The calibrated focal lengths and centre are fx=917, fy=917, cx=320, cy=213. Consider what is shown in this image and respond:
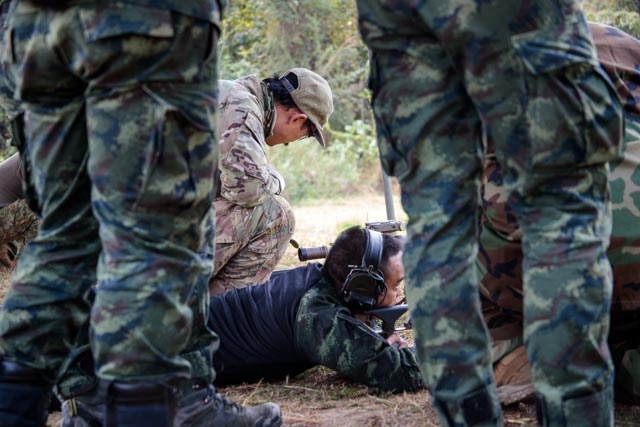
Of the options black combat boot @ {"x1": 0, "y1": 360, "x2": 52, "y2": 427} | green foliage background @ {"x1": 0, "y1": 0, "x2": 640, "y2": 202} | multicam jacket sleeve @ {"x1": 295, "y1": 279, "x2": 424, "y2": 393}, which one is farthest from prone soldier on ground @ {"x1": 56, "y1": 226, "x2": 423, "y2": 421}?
green foliage background @ {"x1": 0, "y1": 0, "x2": 640, "y2": 202}

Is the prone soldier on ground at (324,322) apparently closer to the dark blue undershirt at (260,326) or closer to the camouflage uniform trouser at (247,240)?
the dark blue undershirt at (260,326)

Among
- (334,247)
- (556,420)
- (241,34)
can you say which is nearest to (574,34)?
(556,420)

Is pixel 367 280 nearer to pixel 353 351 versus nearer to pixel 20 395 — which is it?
pixel 353 351

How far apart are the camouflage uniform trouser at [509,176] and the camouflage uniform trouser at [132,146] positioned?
0.43 metres

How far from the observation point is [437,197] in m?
1.88

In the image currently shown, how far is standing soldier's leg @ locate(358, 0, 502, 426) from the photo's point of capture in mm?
1846

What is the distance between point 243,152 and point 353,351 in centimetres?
148

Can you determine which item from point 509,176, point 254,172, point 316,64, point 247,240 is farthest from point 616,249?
point 316,64

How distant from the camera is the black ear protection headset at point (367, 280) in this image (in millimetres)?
3059

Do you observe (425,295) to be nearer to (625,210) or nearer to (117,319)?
(117,319)

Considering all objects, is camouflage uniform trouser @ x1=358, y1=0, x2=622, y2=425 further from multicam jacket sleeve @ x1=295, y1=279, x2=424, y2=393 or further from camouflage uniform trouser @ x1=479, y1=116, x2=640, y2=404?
multicam jacket sleeve @ x1=295, y1=279, x2=424, y2=393

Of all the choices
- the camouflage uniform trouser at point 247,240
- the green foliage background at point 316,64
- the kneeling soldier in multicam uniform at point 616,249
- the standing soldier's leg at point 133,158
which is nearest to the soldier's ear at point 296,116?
the camouflage uniform trouser at point 247,240

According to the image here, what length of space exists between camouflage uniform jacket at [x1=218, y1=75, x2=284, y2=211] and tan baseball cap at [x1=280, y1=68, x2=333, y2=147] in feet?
0.83

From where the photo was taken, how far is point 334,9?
13.9 metres
